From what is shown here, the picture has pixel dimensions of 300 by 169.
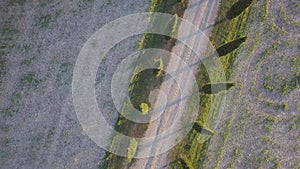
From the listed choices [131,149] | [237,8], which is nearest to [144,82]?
[131,149]

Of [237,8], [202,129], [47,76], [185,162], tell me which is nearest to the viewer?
[185,162]

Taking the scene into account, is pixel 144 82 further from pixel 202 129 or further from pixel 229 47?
pixel 229 47

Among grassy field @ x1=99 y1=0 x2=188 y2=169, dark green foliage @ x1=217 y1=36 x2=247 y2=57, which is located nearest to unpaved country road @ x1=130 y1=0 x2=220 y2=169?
grassy field @ x1=99 y1=0 x2=188 y2=169

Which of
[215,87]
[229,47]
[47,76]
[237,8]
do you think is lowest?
[47,76]

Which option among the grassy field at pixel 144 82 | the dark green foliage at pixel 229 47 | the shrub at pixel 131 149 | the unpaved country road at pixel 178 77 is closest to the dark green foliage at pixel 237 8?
the unpaved country road at pixel 178 77

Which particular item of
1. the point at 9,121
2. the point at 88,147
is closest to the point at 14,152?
the point at 9,121

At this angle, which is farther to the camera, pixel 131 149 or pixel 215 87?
pixel 215 87

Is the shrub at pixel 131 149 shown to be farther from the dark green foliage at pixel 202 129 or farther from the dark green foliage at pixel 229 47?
the dark green foliage at pixel 229 47
